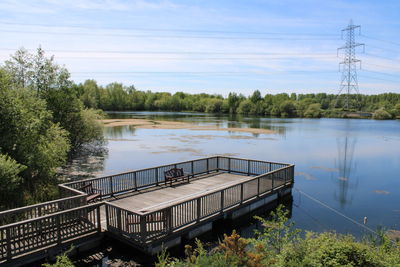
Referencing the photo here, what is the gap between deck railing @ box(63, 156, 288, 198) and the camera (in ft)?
37.7

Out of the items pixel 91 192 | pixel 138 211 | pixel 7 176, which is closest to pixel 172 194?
pixel 91 192

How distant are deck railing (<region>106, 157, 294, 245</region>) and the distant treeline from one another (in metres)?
87.2

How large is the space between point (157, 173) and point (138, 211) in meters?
4.70

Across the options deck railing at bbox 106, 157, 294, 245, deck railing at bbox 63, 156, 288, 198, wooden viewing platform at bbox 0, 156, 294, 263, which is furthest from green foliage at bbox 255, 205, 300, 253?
deck railing at bbox 63, 156, 288, 198

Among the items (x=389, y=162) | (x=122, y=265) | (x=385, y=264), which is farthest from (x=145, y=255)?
(x=389, y=162)

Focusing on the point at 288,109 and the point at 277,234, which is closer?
the point at 277,234

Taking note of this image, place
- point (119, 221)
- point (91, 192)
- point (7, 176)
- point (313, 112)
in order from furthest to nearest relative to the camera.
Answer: point (313, 112) → point (91, 192) → point (7, 176) → point (119, 221)

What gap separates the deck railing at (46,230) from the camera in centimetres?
688

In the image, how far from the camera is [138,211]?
868 cm

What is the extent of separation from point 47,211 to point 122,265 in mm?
2854

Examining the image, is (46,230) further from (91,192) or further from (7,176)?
(7,176)

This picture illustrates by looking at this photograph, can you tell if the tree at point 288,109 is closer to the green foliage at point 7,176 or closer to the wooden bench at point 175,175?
the wooden bench at point 175,175

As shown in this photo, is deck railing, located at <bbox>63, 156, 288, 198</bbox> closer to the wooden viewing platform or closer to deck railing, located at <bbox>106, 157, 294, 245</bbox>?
the wooden viewing platform

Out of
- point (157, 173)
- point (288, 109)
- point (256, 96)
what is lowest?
point (157, 173)
